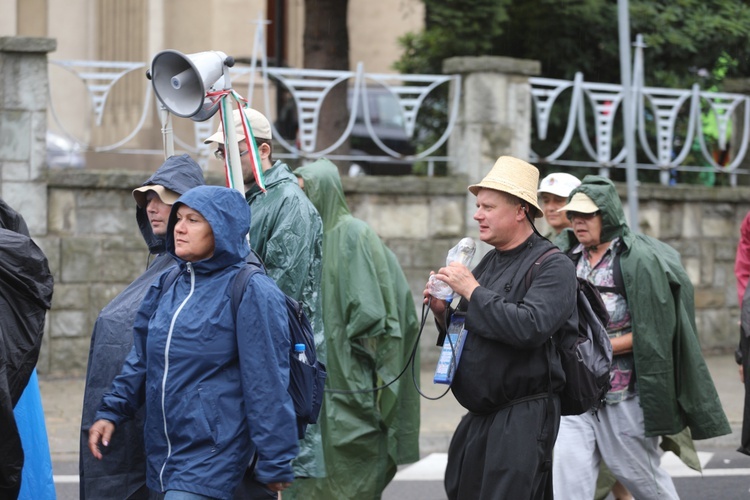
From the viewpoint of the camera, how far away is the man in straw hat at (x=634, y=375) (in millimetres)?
6250

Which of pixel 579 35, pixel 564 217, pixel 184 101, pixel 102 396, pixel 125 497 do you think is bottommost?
pixel 125 497

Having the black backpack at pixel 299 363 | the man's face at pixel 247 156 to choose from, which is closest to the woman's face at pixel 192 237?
the black backpack at pixel 299 363

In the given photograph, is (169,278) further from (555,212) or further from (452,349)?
(555,212)

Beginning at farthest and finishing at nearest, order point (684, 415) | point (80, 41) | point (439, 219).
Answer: point (80, 41)
point (439, 219)
point (684, 415)

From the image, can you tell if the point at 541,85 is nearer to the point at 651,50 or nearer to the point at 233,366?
the point at 651,50

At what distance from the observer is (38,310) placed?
16.6 ft

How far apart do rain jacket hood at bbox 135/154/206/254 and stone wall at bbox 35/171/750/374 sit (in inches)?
207

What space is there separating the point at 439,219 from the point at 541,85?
1.78 metres

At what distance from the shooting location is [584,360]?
15.8ft

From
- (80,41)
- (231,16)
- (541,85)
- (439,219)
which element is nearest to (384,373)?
(439,219)

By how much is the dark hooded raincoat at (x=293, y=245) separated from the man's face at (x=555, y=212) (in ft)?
6.39

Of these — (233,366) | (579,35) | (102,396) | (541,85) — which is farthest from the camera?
(579,35)

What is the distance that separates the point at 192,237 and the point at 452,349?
3.71 ft

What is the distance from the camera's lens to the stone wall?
34.0ft
